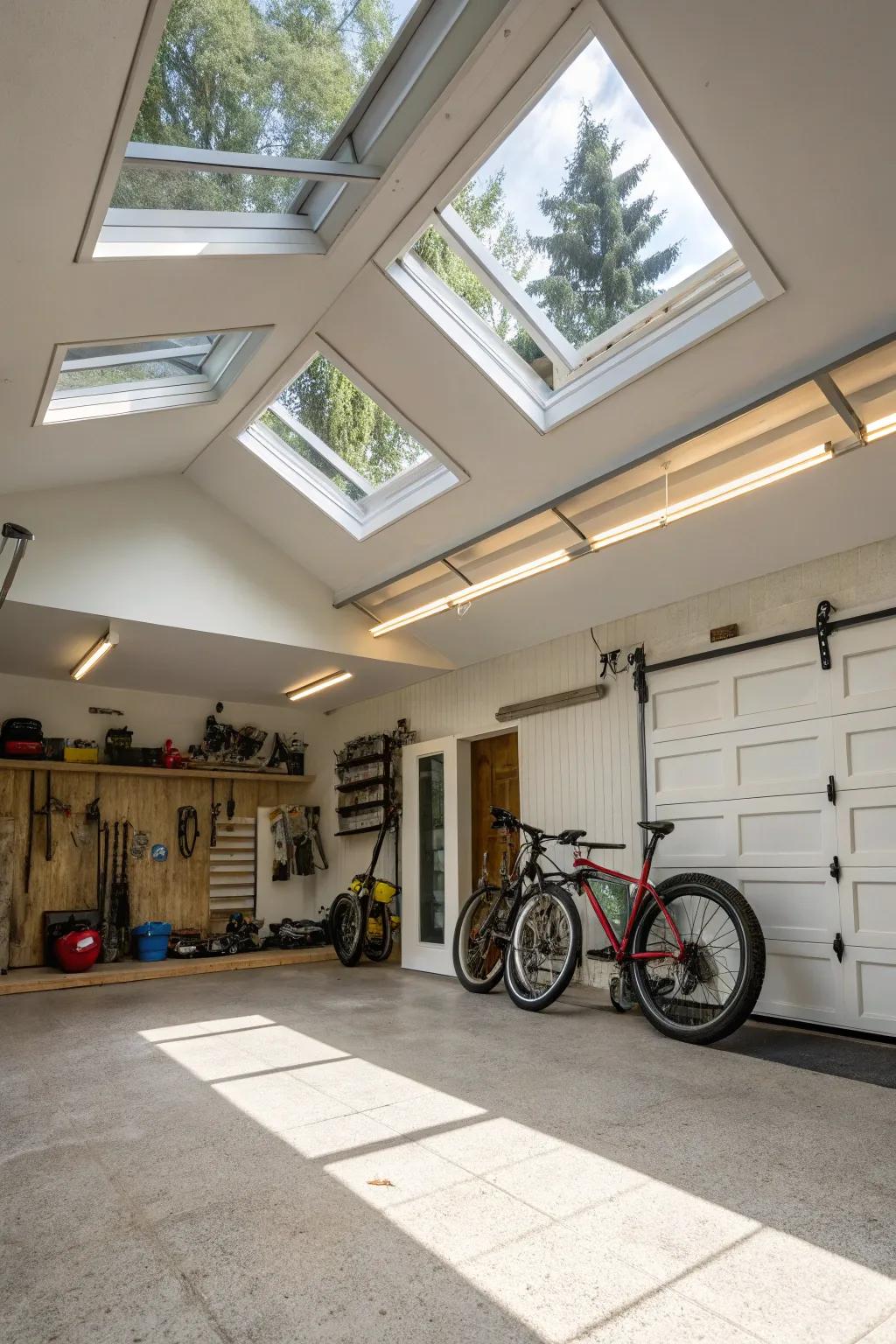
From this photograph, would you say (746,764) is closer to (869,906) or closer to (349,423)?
(869,906)

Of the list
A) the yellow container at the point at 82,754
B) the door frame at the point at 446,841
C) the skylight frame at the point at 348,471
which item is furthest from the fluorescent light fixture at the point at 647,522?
the yellow container at the point at 82,754

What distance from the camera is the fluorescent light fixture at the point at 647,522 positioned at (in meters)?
4.46

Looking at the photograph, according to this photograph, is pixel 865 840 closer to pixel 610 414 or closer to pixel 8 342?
pixel 610 414

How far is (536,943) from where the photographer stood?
590 centimetres

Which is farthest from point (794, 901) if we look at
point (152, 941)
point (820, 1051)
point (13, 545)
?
point (152, 941)

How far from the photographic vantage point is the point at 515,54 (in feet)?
11.2

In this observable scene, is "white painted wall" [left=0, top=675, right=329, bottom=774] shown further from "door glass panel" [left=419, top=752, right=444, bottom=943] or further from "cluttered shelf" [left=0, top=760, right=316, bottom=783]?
"door glass panel" [left=419, top=752, right=444, bottom=943]

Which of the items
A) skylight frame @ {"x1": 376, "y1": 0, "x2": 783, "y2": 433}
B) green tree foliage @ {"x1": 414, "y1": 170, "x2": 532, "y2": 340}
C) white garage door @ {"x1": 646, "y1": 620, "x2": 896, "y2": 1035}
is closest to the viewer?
skylight frame @ {"x1": 376, "y1": 0, "x2": 783, "y2": 433}

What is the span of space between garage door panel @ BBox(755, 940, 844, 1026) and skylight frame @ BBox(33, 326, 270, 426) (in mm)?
4658

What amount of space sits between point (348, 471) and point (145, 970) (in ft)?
15.4

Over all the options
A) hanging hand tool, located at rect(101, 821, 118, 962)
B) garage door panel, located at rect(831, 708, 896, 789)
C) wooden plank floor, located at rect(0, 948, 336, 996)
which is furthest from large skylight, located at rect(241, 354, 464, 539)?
hanging hand tool, located at rect(101, 821, 118, 962)

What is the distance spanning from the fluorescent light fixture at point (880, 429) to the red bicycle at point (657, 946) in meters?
2.35

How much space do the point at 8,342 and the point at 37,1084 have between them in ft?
11.2

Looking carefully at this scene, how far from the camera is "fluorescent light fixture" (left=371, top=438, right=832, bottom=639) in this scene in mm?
4465
